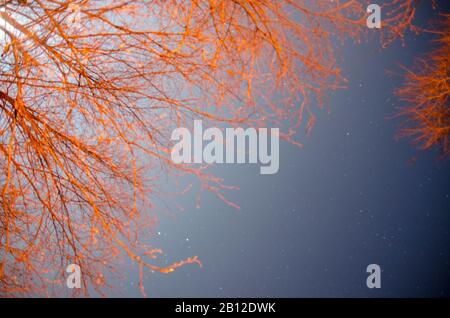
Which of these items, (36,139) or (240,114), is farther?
(240,114)

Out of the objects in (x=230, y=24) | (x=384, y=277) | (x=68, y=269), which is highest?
(x=230, y=24)

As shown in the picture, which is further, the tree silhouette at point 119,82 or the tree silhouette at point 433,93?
the tree silhouette at point 433,93

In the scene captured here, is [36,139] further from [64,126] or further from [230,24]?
[230,24]

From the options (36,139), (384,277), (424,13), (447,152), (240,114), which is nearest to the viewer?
(36,139)

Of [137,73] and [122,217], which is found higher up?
[137,73]

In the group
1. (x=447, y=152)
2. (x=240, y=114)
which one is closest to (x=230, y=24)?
(x=240, y=114)

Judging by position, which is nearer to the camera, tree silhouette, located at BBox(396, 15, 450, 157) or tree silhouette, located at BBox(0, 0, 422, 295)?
tree silhouette, located at BBox(0, 0, 422, 295)

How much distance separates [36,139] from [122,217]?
1.17 m

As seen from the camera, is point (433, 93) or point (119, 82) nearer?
point (119, 82)

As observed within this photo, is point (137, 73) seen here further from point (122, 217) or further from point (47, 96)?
point (122, 217)

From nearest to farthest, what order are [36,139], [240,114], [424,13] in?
1. [36,139]
2. [240,114]
3. [424,13]
